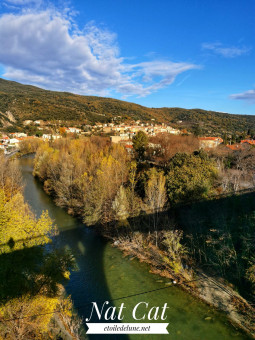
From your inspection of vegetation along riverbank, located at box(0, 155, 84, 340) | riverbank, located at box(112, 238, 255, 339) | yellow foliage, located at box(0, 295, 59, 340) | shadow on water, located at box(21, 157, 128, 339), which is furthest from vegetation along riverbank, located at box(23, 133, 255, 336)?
yellow foliage, located at box(0, 295, 59, 340)

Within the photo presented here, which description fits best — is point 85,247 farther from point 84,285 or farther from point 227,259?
point 227,259

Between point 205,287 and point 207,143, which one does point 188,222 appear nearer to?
point 205,287

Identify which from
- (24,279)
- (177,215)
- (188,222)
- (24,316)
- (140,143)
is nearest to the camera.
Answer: (24,316)

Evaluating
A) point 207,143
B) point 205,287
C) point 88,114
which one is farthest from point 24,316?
point 88,114

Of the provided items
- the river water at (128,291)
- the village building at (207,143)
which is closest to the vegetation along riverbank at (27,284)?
the river water at (128,291)

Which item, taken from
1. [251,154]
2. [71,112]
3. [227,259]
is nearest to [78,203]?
[227,259]

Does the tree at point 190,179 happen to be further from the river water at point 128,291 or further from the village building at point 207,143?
the village building at point 207,143
